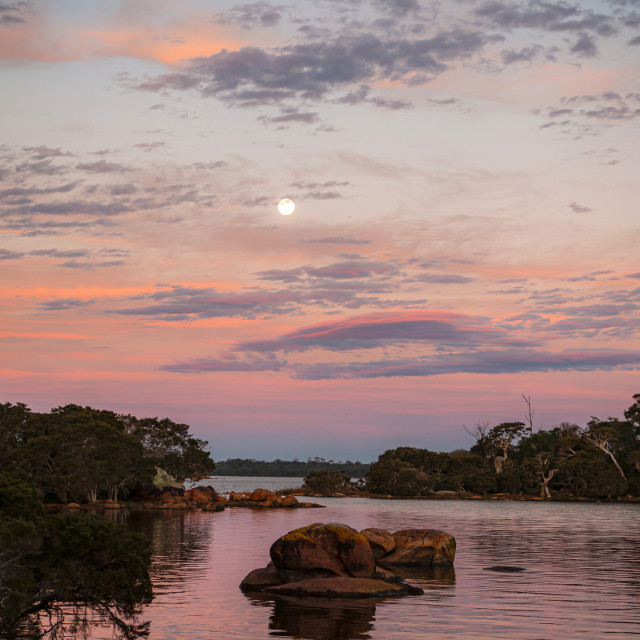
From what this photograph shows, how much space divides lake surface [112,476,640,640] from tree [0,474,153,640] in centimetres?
537

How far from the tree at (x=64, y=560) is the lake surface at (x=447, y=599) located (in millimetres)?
5369

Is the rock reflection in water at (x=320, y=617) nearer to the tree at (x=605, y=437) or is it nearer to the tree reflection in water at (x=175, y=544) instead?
the tree reflection in water at (x=175, y=544)

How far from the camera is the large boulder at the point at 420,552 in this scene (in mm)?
46594

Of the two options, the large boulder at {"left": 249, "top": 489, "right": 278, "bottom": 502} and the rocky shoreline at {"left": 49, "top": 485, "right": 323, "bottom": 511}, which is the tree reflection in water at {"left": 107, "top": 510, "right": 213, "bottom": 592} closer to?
the rocky shoreline at {"left": 49, "top": 485, "right": 323, "bottom": 511}

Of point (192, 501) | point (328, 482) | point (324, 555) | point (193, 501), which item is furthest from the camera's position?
point (328, 482)

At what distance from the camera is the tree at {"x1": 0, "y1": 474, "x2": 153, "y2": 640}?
2002cm

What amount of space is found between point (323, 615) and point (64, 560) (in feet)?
40.5

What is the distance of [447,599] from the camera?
114ft

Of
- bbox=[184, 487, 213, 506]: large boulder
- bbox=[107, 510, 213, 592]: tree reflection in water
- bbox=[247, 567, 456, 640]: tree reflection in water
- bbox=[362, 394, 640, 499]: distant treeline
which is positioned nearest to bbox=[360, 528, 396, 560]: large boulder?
bbox=[247, 567, 456, 640]: tree reflection in water

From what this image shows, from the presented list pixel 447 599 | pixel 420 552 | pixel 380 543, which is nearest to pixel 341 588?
pixel 447 599

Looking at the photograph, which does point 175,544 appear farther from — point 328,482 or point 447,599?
point 328,482

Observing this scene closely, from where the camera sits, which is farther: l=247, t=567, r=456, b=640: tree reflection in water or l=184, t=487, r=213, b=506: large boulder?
l=184, t=487, r=213, b=506: large boulder

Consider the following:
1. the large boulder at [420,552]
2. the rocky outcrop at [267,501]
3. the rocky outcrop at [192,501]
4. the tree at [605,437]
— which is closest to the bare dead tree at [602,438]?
the tree at [605,437]

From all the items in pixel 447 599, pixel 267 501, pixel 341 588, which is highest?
pixel 341 588
